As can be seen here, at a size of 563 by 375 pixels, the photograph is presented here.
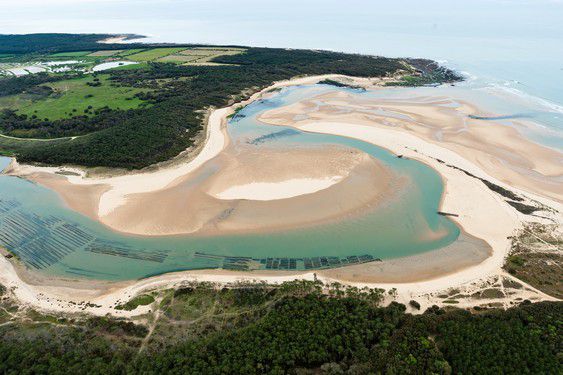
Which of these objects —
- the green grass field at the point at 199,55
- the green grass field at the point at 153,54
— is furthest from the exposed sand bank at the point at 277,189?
the green grass field at the point at 153,54

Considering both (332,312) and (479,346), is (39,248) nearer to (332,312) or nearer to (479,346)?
(332,312)

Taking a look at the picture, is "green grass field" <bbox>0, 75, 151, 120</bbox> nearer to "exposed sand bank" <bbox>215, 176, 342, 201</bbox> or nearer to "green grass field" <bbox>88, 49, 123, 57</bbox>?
"exposed sand bank" <bbox>215, 176, 342, 201</bbox>

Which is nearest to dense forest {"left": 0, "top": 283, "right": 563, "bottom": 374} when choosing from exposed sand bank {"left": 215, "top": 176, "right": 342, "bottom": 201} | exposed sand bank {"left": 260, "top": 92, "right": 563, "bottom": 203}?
exposed sand bank {"left": 215, "top": 176, "right": 342, "bottom": 201}

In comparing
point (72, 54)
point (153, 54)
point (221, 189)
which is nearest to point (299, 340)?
point (221, 189)

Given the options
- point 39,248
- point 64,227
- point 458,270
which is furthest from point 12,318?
point 458,270

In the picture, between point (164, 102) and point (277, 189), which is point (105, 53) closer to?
point (164, 102)

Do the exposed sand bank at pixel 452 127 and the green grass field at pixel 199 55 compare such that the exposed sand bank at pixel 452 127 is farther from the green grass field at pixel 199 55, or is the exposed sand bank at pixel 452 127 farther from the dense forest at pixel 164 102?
the green grass field at pixel 199 55
